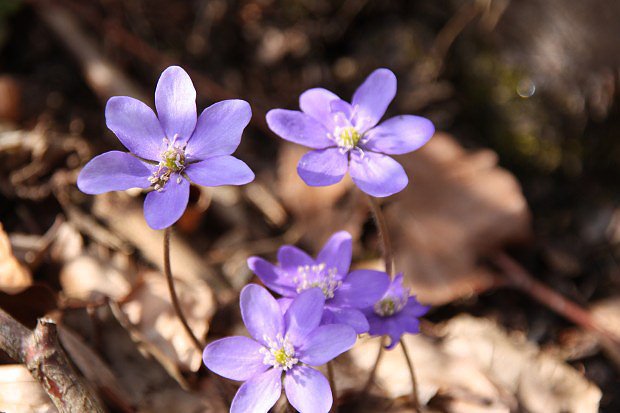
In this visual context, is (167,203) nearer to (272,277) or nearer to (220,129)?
(220,129)

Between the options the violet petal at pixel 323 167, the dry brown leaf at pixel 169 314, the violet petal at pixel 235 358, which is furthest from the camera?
the dry brown leaf at pixel 169 314

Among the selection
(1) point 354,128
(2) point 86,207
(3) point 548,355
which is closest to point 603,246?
(3) point 548,355

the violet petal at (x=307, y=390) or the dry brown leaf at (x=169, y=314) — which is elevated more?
the violet petal at (x=307, y=390)

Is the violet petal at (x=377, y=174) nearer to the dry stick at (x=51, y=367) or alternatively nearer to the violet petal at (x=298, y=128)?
the violet petal at (x=298, y=128)

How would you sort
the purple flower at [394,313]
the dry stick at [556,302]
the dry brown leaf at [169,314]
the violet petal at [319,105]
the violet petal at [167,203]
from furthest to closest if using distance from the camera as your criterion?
the dry stick at [556,302] < the dry brown leaf at [169,314] < the violet petal at [319,105] < the purple flower at [394,313] < the violet petal at [167,203]

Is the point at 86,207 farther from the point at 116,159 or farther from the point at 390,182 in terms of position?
the point at 390,182

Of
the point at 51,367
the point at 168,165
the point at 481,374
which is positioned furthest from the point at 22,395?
the point at 481,374

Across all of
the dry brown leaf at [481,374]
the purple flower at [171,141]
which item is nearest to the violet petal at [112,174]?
the purple flower at [171,141]
